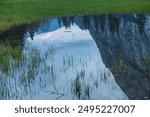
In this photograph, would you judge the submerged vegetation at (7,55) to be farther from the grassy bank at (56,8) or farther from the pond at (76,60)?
the grassy bank at (56,8)

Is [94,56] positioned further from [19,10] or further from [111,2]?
[111,2]

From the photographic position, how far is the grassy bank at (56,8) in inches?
1321

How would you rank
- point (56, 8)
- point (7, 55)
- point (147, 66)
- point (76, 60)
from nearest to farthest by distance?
point (147, 66) < point (76, 60) < point (7, 55) < point (56, 8)

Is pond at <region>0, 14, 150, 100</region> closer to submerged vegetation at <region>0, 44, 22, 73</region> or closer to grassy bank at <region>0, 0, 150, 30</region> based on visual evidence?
submerged vegetation at <region>0, 44, 22, 73</region>

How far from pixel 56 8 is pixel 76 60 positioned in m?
16.0

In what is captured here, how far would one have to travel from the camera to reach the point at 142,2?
1513 inches

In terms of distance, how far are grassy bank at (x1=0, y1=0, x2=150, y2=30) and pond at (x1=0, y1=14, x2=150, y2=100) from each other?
5.19ft

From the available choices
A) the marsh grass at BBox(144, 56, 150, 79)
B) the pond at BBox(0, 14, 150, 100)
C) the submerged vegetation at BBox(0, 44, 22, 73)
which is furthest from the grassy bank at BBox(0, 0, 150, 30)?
the marsh grass at BBox(144, 56, 150, 79)

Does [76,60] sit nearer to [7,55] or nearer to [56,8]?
[7,55]

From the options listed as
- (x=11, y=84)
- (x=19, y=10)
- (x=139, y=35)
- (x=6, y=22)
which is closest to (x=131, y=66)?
(x=11, y=84)

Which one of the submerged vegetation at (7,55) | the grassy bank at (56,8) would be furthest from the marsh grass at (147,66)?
the grassy bank at (56,8)

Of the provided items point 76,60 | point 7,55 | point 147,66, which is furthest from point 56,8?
point 147,66

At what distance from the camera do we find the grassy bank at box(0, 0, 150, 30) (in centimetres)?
3357

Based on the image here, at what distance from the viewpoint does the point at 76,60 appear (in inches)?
842
